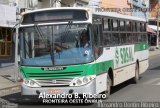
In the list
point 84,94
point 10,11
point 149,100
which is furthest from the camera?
point 10,11

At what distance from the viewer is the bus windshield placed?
43.0 ft

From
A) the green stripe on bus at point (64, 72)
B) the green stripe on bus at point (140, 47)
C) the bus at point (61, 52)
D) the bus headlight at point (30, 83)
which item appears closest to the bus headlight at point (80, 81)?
the bus at point (61, 52)

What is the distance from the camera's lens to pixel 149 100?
14.0 meters

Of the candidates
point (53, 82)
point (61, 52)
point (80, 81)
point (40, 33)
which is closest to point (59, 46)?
point (61, 52)

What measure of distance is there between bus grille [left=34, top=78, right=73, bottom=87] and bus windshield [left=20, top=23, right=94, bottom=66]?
43 centimetres

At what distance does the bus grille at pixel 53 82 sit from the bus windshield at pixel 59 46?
1.40ft

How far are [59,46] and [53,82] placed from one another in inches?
38.9

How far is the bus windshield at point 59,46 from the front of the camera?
13109 millimetres

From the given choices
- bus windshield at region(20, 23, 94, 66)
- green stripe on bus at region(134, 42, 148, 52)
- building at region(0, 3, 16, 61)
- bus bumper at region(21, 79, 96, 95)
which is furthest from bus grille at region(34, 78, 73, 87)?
building at region(0, 3, 16, 61)

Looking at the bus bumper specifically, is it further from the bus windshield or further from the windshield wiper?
the windshield wiper

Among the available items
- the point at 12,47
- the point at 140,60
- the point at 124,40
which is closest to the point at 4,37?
the point at 12,47

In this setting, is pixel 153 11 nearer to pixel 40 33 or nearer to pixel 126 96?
pixel 126 96

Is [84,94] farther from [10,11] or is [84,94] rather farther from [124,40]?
[10,11]

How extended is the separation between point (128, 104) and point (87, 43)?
6.48ft
